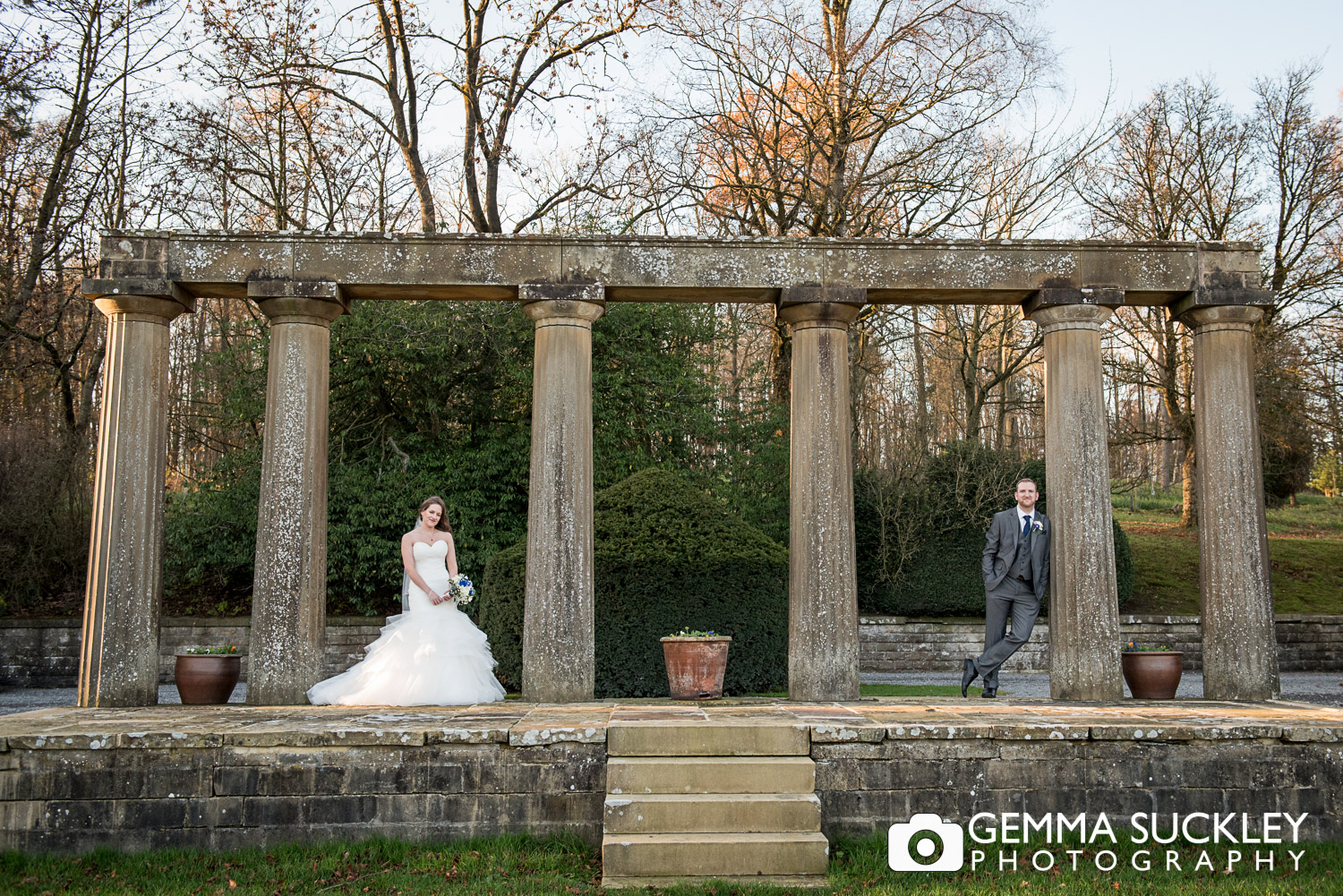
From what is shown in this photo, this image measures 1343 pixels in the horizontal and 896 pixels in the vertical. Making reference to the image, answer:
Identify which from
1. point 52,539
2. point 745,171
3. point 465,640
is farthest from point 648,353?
point 52,539

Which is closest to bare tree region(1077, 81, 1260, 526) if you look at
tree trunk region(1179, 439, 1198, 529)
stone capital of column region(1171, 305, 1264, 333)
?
tree trunk region(1179, 439, 1198, 529)

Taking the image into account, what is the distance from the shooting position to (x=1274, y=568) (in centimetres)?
1814

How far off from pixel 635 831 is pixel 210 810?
2.63 metres

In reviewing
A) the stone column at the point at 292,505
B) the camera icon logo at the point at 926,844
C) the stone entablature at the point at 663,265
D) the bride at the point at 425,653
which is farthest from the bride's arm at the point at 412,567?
the camera icon logo at the point at 926,844

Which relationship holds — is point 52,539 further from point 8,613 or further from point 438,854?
point 438,854

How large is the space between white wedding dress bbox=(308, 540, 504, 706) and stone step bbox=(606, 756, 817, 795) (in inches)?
98.3

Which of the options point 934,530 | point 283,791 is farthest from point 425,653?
point 934,530

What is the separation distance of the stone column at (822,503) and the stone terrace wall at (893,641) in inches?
260

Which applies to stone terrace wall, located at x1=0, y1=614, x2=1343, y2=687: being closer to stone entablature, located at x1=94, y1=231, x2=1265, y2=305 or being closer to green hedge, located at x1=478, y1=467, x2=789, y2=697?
green hedge, located at x1=478, y1=467, x2=789, y2=697

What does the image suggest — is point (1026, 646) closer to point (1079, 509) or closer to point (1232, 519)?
point (1232, 519)

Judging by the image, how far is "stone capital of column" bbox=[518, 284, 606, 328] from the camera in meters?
8.30

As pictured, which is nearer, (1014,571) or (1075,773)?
(1075,773)

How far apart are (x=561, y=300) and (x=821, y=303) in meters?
2.24

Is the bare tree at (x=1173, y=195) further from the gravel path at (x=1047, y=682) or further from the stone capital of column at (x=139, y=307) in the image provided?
the stone capital of column at (x=139, y=307)
